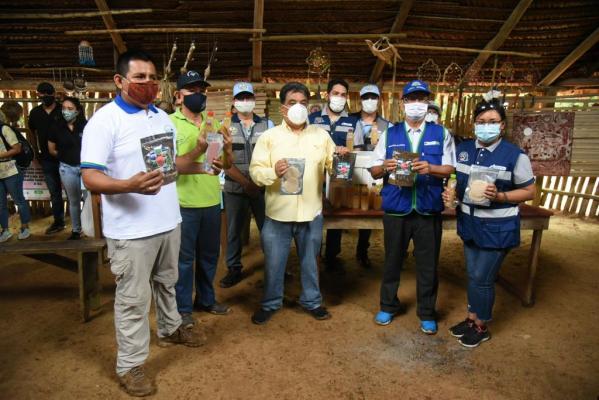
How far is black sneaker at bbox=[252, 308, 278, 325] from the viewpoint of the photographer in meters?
3.71

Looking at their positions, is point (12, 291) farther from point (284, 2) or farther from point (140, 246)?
point (284, 2)

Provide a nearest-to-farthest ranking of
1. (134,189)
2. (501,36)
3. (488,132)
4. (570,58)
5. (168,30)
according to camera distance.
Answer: (134,189) → (488,132) → (168,30) → (501,36) → (570,58)

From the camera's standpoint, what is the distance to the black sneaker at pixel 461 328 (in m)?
3.52

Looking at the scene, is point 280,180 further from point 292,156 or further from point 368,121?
point 368,121

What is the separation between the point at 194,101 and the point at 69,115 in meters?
3.44

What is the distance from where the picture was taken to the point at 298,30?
23.7ft

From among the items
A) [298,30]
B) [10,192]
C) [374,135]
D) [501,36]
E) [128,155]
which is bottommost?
[10,192]

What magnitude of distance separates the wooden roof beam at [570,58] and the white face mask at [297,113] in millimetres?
6893

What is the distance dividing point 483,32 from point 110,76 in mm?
7265

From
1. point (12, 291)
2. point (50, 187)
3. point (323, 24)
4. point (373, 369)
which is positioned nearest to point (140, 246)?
point (373, 369)

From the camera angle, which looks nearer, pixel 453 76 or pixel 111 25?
pixel 111 25


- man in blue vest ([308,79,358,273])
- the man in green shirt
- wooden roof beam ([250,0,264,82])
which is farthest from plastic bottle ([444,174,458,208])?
wooden roof beam ([250,0,264,82])

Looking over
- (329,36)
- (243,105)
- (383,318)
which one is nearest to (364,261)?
(383,318)

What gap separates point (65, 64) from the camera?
305 inches
